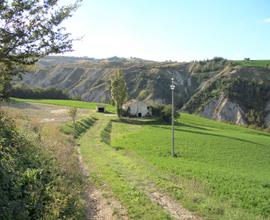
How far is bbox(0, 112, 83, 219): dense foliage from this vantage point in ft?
38.0

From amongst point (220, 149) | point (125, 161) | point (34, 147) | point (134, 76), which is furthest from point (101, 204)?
point (134, 76)

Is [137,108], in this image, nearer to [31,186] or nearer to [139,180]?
[139,180]

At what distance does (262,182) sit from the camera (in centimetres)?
2556

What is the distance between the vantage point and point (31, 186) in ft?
42.2

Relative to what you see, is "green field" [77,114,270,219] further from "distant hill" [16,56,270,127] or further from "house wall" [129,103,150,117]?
"distant hill" [16,56,270,127]

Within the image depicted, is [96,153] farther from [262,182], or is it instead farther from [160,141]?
[160,141]

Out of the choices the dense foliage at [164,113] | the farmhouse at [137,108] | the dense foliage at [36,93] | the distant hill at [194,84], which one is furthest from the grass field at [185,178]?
the distant hill at [194,84]

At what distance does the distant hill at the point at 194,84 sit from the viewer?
394 feet

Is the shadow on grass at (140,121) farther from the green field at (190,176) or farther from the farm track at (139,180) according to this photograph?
the farm track at (139,180)

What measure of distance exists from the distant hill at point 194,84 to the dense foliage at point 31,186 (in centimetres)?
10083

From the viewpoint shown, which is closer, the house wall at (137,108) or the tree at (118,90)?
the tree at (118,90)

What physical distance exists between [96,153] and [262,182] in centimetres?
1235

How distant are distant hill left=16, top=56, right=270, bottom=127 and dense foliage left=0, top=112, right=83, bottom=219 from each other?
101 m

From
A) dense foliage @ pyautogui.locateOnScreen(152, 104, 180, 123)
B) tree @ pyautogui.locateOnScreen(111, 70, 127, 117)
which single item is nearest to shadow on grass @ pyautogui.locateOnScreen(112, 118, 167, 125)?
dense foliage @ pyautogui.locateOnScreen(152, 104, 180, 123)
